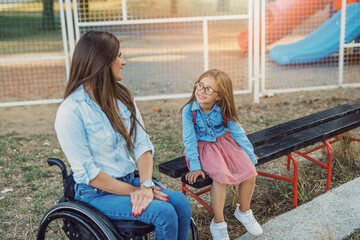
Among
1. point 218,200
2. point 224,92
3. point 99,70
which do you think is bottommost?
point 218,200

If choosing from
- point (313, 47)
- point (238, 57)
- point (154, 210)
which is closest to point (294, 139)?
point (154, 210)

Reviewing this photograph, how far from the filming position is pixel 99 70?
2.41 metres

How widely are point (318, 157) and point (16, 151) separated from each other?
3.40 meters

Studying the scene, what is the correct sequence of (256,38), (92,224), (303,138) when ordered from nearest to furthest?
(92,224)
(303,138)
(256,38)

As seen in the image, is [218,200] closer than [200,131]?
Yes

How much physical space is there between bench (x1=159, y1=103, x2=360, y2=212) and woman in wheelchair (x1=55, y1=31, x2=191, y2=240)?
565 millimetres

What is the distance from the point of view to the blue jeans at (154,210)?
7.47 ft

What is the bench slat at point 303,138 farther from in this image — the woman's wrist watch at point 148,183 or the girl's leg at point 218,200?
the woman's wrist watch at point 148,183

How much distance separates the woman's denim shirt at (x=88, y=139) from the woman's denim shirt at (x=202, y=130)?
1.87 ft

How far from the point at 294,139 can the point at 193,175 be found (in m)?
1.13

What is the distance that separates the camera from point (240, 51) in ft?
41.2

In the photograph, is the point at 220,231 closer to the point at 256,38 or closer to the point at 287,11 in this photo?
the point at 256,38

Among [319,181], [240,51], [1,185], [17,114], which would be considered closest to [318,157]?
[319,181]

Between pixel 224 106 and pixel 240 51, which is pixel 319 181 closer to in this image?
pixel 224 106
